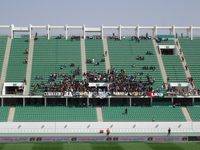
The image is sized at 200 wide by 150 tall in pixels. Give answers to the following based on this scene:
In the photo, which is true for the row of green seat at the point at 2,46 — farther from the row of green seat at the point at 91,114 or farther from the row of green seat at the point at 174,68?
the row of green seat at the point at 174,68

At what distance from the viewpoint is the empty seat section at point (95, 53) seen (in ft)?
268

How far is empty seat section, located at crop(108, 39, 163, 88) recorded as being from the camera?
81438 millimetres

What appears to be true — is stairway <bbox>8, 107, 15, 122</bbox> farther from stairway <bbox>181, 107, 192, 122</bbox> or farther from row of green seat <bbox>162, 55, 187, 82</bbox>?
row of green seat <bbox>162, 55, 187, 82</bbox>

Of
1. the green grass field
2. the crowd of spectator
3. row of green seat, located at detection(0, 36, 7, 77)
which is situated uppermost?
row of green seat, located at detection(0, 36, 7, 77)

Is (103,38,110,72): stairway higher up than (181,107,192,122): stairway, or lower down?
higher up

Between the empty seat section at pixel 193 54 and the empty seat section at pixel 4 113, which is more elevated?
the empty seat section at pixel 193 54

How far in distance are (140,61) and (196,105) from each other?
12.1 m

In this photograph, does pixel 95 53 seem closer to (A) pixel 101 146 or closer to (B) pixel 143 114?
(B) pixel 143 114

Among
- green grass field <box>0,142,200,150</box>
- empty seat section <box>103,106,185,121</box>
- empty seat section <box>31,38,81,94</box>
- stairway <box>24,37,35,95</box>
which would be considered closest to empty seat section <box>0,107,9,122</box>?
stairway <box>24,37,35,95</box>

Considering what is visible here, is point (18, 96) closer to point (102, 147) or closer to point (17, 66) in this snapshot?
point (17, 66)

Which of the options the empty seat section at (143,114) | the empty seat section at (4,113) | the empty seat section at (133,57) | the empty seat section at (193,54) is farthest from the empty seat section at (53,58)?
the empty seat section at (193,54)

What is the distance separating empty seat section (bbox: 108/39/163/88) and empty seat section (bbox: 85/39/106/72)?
57.0 inches

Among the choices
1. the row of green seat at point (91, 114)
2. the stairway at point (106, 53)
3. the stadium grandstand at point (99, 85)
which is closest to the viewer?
the stadium grandstand at point (99, 85)

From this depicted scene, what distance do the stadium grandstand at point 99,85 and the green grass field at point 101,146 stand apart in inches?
96.2
